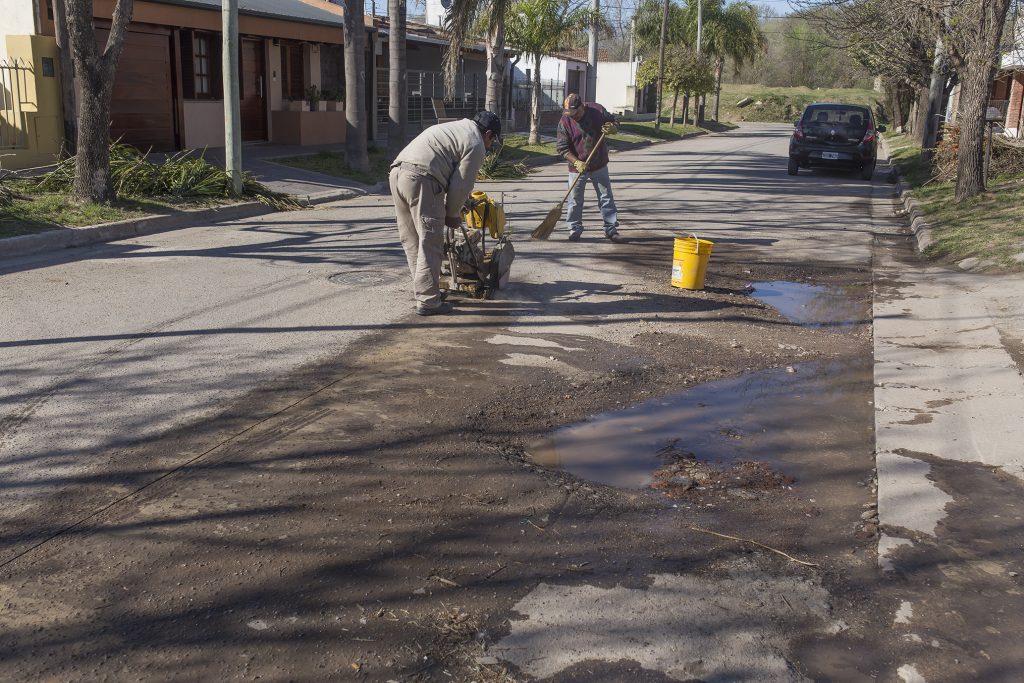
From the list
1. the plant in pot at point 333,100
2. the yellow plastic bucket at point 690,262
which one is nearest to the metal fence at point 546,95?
the plant in pot at point 333,100

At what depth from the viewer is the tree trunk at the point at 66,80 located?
15414mm

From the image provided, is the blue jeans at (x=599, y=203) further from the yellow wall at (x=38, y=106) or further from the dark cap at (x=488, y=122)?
the yellow wall at (x=38, y=106)

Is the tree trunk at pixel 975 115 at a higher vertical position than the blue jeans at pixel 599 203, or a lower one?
higher

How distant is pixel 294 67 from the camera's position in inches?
1001

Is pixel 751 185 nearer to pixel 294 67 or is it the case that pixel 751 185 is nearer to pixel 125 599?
pixel 294 67

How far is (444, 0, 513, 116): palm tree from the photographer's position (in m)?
21.7

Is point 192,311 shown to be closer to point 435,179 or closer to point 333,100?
point 435,179

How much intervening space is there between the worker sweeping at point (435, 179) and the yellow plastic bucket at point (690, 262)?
2345 millimetres

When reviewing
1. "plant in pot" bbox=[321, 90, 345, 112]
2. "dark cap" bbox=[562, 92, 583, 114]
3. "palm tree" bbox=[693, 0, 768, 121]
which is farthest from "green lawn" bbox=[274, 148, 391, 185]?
"palm tree" bbox=[693, 0, 768, 121]

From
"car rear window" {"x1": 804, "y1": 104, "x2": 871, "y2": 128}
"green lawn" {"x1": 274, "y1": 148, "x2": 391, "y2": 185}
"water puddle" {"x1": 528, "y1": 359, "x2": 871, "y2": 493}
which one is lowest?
"water puddle" {"x1": 528, "y1": 359, "x2": 871, "y2": 493}

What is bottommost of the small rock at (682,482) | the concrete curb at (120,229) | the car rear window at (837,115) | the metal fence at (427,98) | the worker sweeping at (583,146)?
the small rock at (682,482)

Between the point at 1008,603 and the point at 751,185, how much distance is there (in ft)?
59.1

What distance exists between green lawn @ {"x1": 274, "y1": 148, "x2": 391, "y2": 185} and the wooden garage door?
2.61 meters

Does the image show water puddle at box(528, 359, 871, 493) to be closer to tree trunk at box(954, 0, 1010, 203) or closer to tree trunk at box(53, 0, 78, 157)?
tree trunk at box(954, 0, 1010, 203)
